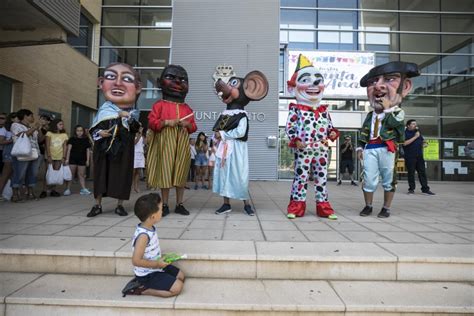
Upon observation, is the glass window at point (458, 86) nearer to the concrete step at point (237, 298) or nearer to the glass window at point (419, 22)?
the glass window at point (419, 22)

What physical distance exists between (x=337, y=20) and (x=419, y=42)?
3.86 meters

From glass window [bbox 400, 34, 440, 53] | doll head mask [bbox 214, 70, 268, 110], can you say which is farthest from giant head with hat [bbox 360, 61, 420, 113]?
glass window [bbox 400, 34, 440, 53]

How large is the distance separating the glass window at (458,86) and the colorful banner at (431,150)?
7.57 ft

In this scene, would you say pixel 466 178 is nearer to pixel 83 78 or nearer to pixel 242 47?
pixel 242 47

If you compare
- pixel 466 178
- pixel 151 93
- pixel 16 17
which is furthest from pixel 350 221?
pixel 466 178

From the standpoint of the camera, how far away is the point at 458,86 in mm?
13859

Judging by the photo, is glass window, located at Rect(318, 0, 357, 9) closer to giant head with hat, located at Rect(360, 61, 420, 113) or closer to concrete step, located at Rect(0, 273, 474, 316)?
giant head with hat, located at Rect(360, 61, 420, 113)

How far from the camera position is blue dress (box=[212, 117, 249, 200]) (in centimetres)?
475

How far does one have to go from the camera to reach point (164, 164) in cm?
459

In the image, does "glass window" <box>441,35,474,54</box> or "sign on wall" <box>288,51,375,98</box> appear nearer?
"sign on wall" <box>288,51,375,98</box>

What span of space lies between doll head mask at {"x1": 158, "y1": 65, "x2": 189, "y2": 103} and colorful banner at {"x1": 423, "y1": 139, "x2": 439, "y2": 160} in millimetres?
12589

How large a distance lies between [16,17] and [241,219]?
594cm

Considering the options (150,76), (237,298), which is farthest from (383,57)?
(237,298)

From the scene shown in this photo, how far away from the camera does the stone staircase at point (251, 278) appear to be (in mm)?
2418
